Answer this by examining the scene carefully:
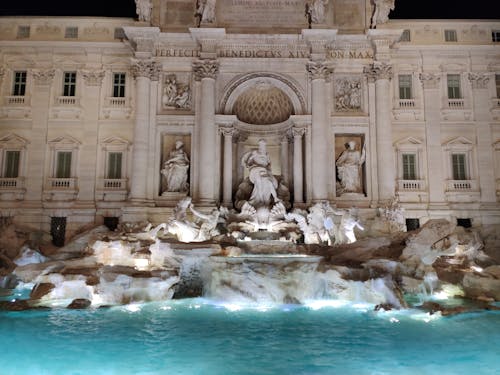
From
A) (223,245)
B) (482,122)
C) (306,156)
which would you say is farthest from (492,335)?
(482,122)

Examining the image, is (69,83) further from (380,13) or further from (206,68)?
(380,13)

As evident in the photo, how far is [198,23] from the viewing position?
21984 mm

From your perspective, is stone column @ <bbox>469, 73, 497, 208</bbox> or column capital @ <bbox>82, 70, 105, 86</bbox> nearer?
stone column @ <bbox>469, 73, 497, 208</bbox>

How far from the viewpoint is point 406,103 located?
2270 cm

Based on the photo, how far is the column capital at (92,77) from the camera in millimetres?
22703

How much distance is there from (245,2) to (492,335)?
19450 mm

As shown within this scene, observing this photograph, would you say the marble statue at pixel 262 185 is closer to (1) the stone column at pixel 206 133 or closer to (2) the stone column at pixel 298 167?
(2) the stone column at pixel 298 167

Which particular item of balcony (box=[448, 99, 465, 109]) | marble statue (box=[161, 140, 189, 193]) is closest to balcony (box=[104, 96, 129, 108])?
marble statue (box=[161, 140, 189, 193])

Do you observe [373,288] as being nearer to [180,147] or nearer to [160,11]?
[180,147]

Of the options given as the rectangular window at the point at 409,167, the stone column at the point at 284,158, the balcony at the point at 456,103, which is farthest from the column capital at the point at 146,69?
the balcony at the point at 456,103

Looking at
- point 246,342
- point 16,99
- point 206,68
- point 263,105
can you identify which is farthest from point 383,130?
point 16,99

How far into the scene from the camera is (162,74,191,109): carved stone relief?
21.9m

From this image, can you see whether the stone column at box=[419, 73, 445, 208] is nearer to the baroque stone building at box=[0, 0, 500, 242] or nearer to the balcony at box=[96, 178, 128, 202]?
the baroque stone building at box=[0, 0, 500, 242]

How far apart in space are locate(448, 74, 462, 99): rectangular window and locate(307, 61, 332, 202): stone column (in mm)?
6903
